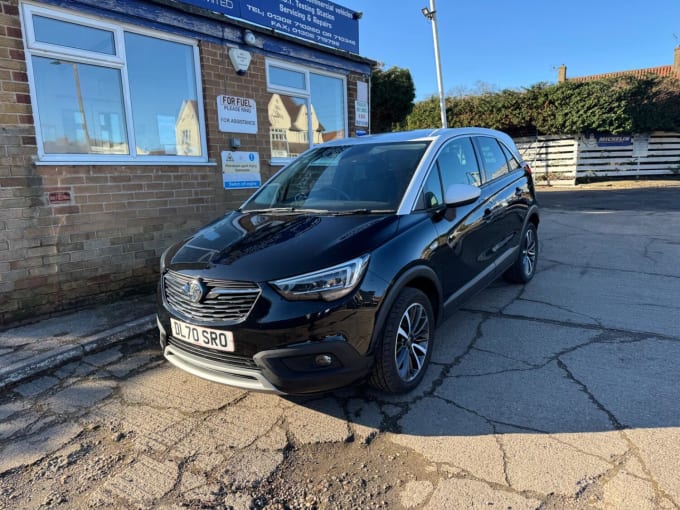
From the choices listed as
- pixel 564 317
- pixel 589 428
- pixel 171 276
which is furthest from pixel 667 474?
pixel 171 276

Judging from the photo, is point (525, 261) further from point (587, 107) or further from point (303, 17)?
point (587, 107)

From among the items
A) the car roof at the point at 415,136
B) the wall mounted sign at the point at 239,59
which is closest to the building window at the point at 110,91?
the wall mounted sign at the point at 239,59

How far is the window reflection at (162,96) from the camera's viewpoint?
567 centimetres

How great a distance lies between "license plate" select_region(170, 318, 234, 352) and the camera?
2686 millimetres

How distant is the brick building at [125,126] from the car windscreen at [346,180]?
7.04 feet

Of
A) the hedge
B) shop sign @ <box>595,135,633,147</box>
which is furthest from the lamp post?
shop sign @ <box>595,135,633,147</box>

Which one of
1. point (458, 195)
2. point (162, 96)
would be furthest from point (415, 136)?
point (162, 96)

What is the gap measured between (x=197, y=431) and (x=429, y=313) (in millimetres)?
1713

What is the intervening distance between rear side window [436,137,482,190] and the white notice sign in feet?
11.7

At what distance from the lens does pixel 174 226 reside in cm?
598

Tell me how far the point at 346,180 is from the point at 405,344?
1499 millimetres

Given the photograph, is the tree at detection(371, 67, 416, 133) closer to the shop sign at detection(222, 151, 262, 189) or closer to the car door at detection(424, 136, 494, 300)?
the shop sign at detection(222, 151, 262, 189)

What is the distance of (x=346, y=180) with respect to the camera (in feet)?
12.7

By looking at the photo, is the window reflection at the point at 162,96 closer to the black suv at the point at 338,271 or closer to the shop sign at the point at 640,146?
the black suv at the point at 338,271
